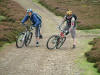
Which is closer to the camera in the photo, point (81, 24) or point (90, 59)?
point (90, 59)

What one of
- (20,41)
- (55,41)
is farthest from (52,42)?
(20,41)

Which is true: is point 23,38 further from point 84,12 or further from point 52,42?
point 84,12

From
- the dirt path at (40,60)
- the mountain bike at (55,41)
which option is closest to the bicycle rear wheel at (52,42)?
the mountain bike at (55,41)

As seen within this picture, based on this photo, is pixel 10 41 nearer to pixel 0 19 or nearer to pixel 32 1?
pixel 0 19

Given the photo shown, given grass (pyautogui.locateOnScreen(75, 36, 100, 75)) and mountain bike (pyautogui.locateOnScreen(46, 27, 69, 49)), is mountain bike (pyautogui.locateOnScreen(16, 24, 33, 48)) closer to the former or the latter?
mountain bike (pyautogui.locateOnScreen(46, 27, 69, 49))

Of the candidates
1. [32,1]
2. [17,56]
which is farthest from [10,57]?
[32,1]

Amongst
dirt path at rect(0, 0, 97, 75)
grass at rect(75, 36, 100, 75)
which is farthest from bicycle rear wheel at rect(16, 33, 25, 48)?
grass at rect(75, 36, 100, 75)

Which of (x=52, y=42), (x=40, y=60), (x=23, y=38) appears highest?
(x=23, y=38)

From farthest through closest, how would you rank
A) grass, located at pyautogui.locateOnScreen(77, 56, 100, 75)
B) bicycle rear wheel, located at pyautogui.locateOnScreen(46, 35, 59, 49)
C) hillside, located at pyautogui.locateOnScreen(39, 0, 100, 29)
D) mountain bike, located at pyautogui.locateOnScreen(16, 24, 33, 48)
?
hillside, located at pyautogui.locateOnScreen(39, 0, 100, 29) → mountain bike, located at pyautogui.locateOnScreen(16, 24, 33, 48) → bicycle rear wheel, located at pyautogui.locateOnScreen(46, 35, 59, 49) → grass, located at pyautogui.locateOnScreen(77, 56, 100, 75)

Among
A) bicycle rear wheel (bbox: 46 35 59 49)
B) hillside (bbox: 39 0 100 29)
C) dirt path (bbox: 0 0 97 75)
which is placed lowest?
hillside (bbox: 39 0 100 29)

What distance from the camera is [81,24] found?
3509 cm

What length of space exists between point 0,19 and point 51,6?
57.5 ft

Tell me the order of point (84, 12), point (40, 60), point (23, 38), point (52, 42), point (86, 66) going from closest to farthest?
1. point (86, 66)
2. point (40, 60)
3. point (52, 42)
4. point (23, 38)
5. point (84, 12)

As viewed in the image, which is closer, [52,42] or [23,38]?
[52,42]
